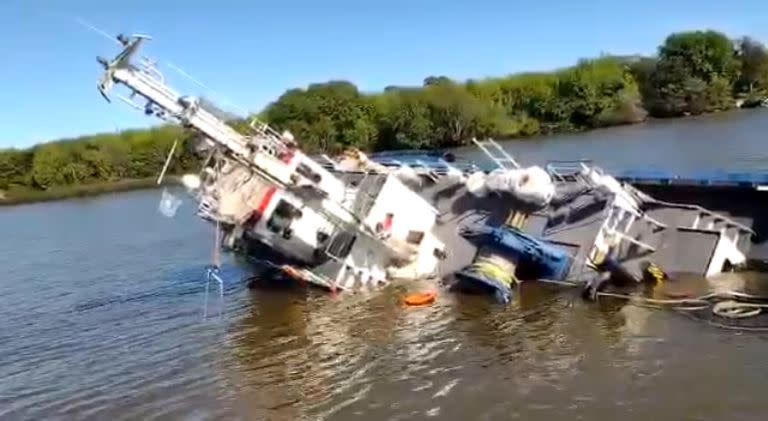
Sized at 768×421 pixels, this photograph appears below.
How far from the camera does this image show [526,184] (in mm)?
26766

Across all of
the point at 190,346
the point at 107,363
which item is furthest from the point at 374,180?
the point at 107,363

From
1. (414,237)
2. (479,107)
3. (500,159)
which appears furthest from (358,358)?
(479,107)

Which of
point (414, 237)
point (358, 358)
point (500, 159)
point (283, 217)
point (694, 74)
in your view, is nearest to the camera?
point (358, 358)

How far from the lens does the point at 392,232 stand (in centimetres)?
2925

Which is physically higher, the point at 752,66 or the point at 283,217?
the point at 752,66

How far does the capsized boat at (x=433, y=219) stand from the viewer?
1040 inches

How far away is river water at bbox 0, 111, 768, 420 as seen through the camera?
1736 centimetres

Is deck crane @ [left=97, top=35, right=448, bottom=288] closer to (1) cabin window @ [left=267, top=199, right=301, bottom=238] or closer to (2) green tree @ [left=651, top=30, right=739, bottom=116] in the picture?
(1) cabin window @ [left=267, top=199, right=301, bottom=238]

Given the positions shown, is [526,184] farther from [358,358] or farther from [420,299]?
[358,358]

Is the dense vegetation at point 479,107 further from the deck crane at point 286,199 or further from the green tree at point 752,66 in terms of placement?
the deck crane at point 286,199

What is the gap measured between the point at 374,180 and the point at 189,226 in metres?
32.3

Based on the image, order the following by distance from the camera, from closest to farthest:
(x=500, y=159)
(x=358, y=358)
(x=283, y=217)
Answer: (x=358, y=358), (x=283, y=217), (x=500, y=159)

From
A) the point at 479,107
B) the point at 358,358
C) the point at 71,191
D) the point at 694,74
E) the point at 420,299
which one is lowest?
the point at 358,358

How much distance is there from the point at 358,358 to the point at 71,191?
116802 mm
